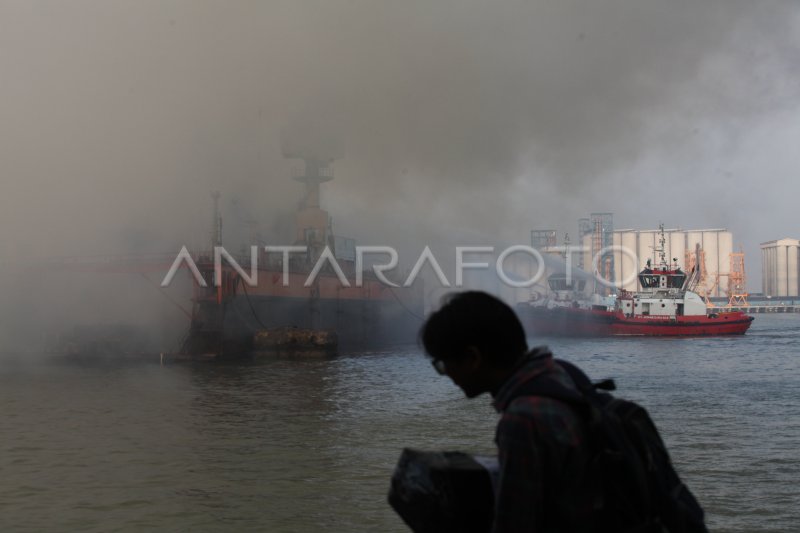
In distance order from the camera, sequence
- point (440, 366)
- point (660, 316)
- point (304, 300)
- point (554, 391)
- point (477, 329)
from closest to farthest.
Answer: point (554, 391) < point (477, 329) < point (440, 366) < point (304, 300) < point (660, 316)

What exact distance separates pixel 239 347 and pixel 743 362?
87.9 ft

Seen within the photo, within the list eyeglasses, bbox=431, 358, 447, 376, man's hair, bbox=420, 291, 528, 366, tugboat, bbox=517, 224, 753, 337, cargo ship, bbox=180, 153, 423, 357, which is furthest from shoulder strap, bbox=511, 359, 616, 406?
tugboat, bbox=517, 224, 753, 337

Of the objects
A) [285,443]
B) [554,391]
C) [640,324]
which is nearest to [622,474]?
[554,391]

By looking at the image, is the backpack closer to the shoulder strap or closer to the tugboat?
the shoulder strap

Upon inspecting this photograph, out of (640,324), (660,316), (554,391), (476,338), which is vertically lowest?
(640,324)

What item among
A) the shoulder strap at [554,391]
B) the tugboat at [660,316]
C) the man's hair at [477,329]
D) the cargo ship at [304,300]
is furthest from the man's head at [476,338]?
the tugboat at [660,316]

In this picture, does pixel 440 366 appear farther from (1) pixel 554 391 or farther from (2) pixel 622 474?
(2) pixel 622 474

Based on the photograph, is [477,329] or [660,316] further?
[660,316]

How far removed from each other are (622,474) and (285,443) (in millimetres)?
13593

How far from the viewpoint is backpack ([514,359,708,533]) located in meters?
2.30

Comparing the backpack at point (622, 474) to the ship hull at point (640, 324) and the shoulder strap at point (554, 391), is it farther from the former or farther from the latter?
the ship hull at point (640, 324)

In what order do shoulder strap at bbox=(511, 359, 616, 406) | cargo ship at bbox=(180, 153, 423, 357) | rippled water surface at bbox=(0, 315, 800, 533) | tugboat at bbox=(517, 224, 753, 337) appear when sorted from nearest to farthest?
shoulder strap at bbox=(511, 359, 616, 406) < rippled water surface at bbox=(0, 315, 800, 533) < cargo ship at bbox=(180, 153, 423, 357) < tugboat at bbox=(517, 224, 753, 337)

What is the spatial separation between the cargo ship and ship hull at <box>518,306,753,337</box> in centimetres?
1338

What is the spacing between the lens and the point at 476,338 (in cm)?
247
